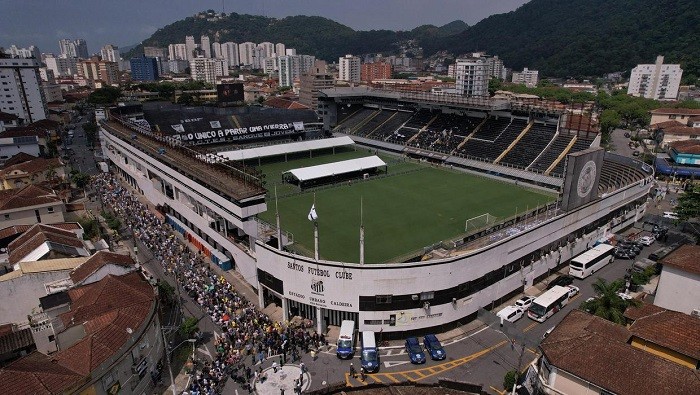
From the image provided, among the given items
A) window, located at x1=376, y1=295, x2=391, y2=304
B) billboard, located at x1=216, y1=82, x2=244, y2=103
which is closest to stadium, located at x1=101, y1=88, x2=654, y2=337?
window, located at x1=376, y1=295, x2=391, y2=304

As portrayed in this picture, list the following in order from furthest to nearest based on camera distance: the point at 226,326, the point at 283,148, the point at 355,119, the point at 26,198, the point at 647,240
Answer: the point at 355,119 → the point at 283,148 → the point at 26,198 → the point at 647,240 → the point at 226,326

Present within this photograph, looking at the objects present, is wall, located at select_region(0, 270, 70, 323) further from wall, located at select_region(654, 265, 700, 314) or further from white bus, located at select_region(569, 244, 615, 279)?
wall, located at select_region(654, 265, 700, 314)

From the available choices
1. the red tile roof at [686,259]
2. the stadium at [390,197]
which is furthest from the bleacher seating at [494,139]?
the red tile roof at [686,259]

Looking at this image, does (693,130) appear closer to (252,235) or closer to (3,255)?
(252,235)

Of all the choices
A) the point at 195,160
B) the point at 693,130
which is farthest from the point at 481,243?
the point at 693,130

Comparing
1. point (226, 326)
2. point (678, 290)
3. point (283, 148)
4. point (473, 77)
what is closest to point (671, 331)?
point (678, 290)

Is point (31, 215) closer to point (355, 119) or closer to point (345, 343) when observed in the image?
point (345, 343)
